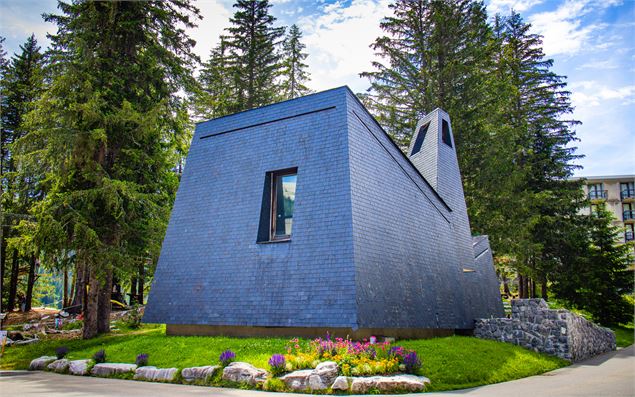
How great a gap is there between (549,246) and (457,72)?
39.0 ft

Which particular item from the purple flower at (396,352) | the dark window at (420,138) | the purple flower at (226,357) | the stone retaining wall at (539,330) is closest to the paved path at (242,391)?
the purple flower at (226,357)

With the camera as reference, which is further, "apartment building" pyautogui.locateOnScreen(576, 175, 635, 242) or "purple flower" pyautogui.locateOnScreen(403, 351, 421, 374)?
"apartment building" pyautogui.locateOnScreen(576, 175, 635, 242)

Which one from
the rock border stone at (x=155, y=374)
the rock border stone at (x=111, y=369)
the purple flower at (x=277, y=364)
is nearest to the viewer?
the purple flower at (x=277, y=364)

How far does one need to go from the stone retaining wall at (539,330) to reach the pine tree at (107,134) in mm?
12806

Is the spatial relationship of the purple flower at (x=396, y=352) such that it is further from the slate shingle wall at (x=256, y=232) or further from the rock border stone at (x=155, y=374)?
the rock border stone at (x=155, y=374)

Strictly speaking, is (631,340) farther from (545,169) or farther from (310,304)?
(310,304)

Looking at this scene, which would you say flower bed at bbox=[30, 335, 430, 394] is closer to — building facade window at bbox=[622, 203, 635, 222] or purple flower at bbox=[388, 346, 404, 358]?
purple flower at bbox=[388, 346, 404, 358]

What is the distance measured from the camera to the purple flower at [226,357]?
406 inches

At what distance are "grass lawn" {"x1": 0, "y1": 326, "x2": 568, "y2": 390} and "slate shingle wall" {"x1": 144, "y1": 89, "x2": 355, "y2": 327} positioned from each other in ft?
2.58

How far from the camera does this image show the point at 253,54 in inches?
1188

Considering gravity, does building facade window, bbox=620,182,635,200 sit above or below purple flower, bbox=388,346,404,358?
above

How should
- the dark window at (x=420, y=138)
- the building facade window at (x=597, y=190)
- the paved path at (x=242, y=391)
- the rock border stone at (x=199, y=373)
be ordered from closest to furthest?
the paved path at (x=242, y=391), the rock border stone at (x=199, y=373), the dark window at (x=420, y=138), the building facade window at (x=597, y=190)

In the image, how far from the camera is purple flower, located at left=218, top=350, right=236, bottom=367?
10.3 m

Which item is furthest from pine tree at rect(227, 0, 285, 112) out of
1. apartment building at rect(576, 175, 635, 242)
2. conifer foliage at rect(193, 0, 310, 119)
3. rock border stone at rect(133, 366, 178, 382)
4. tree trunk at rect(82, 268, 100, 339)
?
apartment building at rect(576, 175, 635, 242)
